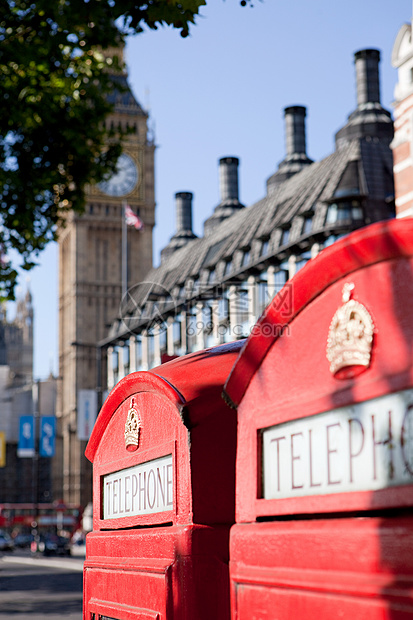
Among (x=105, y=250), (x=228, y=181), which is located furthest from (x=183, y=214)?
(x=105, y=250)

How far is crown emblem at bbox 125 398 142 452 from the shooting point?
11.7 feet

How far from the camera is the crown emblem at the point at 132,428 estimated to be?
3555 mm

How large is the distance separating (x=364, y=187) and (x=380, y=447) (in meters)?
35.4

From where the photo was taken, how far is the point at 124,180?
7612cm

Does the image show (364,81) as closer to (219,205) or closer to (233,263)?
(233,263)

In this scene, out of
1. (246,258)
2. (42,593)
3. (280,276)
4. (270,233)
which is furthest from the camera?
(246,258)

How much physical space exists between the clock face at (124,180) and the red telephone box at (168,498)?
238 ft

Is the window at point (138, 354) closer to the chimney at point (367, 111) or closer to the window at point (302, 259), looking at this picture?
the chimney at point (367, 111)

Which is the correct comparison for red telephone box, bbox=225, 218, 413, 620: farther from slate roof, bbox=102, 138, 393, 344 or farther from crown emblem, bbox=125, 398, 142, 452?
slate roof, bbox=102, 138, 393, 344

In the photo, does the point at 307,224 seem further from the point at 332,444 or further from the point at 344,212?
the point at 332,444

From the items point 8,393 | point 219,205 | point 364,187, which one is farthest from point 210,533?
point 8,393

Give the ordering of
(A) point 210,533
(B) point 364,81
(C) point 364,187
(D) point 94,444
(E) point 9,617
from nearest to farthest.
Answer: (A) point 210,533
(D) point 94,444
(E) point 9,617
(C) point 364,187
(B) point 364,81

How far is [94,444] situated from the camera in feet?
14.4

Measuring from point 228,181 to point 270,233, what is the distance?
21.5 m
